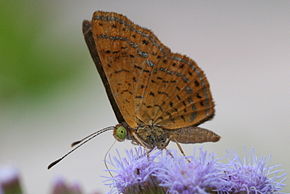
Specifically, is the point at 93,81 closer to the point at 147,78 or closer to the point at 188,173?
the point at 147,78

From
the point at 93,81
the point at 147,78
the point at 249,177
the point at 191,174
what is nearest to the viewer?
the point at 191,174

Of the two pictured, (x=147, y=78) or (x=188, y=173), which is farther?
(x=147, y=78)

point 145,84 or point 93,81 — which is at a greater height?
point 93,81

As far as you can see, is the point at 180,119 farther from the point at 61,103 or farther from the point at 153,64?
the point at 61,103

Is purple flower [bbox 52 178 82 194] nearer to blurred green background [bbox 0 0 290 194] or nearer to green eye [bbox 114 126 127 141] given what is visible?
green eye [bbox 114 126 127 141]

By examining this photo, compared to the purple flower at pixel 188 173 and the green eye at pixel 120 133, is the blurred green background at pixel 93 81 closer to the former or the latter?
the green eye at pixel 120 133

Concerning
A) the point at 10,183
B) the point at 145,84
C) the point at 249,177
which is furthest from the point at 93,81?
the point at 249,177

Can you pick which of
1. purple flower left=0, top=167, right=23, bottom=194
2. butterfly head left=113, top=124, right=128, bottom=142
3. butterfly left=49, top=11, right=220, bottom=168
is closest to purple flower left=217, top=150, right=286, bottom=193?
butterfly left=49, top=11, right=220, bottom=168
